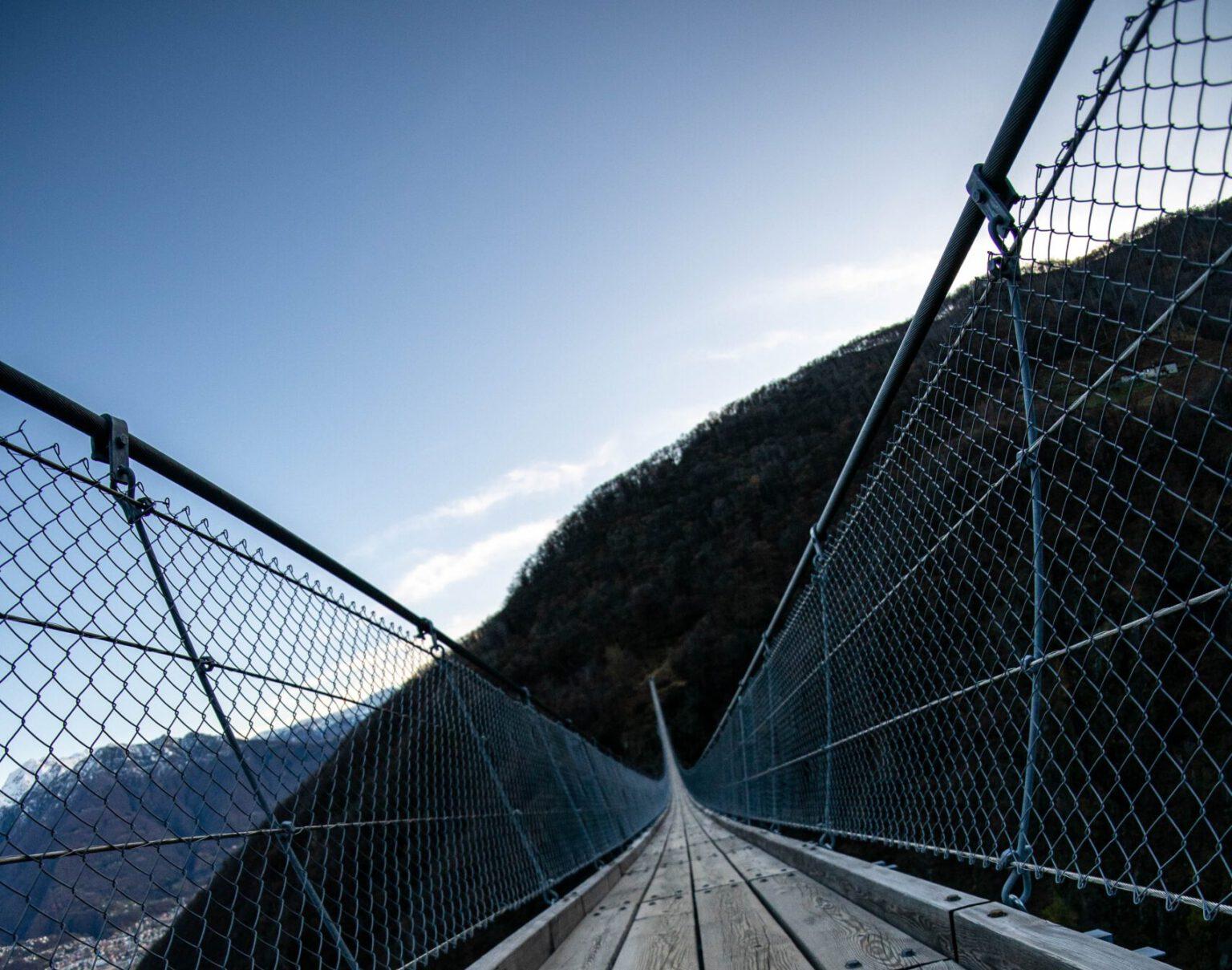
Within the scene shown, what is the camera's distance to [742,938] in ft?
6.14

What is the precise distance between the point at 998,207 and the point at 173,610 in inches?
67.9

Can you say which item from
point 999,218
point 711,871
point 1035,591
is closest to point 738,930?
point 1035,591

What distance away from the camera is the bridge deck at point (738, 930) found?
5.07ft

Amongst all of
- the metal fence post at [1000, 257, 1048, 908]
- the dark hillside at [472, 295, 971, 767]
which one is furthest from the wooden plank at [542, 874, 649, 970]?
the dark hillside at [472, 295, 971, 767]

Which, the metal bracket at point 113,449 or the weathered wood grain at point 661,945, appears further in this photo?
the weathered wood grain at point 661,945

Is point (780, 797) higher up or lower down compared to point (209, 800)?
lower down

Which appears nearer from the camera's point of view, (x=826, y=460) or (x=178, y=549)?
(x=178, y=549)

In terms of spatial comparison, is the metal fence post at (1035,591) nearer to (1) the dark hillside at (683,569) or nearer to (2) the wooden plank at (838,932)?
(2) the wooden plank at (838,932)

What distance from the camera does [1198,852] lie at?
26.6ft

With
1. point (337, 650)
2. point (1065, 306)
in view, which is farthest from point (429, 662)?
point (1065, 306)

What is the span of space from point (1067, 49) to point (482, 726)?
3.17 meters

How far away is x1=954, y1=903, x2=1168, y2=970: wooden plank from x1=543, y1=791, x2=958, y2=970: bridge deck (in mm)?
86

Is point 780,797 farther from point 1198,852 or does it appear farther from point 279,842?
point 1198,852

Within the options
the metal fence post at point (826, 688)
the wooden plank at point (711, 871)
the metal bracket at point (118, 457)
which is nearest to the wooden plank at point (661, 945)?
the wooden plank at point (711, 871)
